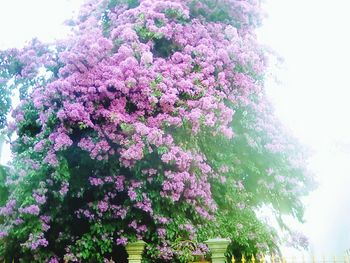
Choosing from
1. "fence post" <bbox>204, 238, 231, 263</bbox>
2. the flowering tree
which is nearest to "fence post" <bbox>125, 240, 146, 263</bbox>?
the flowering tree

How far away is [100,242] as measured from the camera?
328 inches

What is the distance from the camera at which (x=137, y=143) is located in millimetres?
8055

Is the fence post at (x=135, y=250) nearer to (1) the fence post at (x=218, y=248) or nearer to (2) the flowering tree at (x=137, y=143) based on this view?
(2) the flowering tree at (x=137, y=143)

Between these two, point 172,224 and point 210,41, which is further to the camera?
point 210,41

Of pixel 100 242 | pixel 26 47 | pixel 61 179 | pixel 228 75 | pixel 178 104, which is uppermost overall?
pixel 26 47

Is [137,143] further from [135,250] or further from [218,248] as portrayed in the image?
[218,248]

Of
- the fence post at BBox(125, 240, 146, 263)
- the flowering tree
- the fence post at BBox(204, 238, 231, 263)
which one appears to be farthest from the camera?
the flowering tree

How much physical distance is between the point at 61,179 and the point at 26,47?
148 inches

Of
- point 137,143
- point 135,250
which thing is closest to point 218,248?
point 135,250

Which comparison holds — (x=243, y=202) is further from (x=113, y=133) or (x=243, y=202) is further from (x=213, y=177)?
(x=113, y=133)

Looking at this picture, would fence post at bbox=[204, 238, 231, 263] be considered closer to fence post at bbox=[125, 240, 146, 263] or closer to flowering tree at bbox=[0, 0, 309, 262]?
fence post at bbox=[125, 240, 146, 263]

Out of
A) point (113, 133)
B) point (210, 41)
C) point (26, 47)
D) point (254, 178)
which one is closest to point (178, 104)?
point (113, 133)

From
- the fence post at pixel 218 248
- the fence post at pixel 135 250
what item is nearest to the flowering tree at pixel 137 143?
the fence post at pixel 135 250

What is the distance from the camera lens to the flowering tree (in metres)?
8.22
